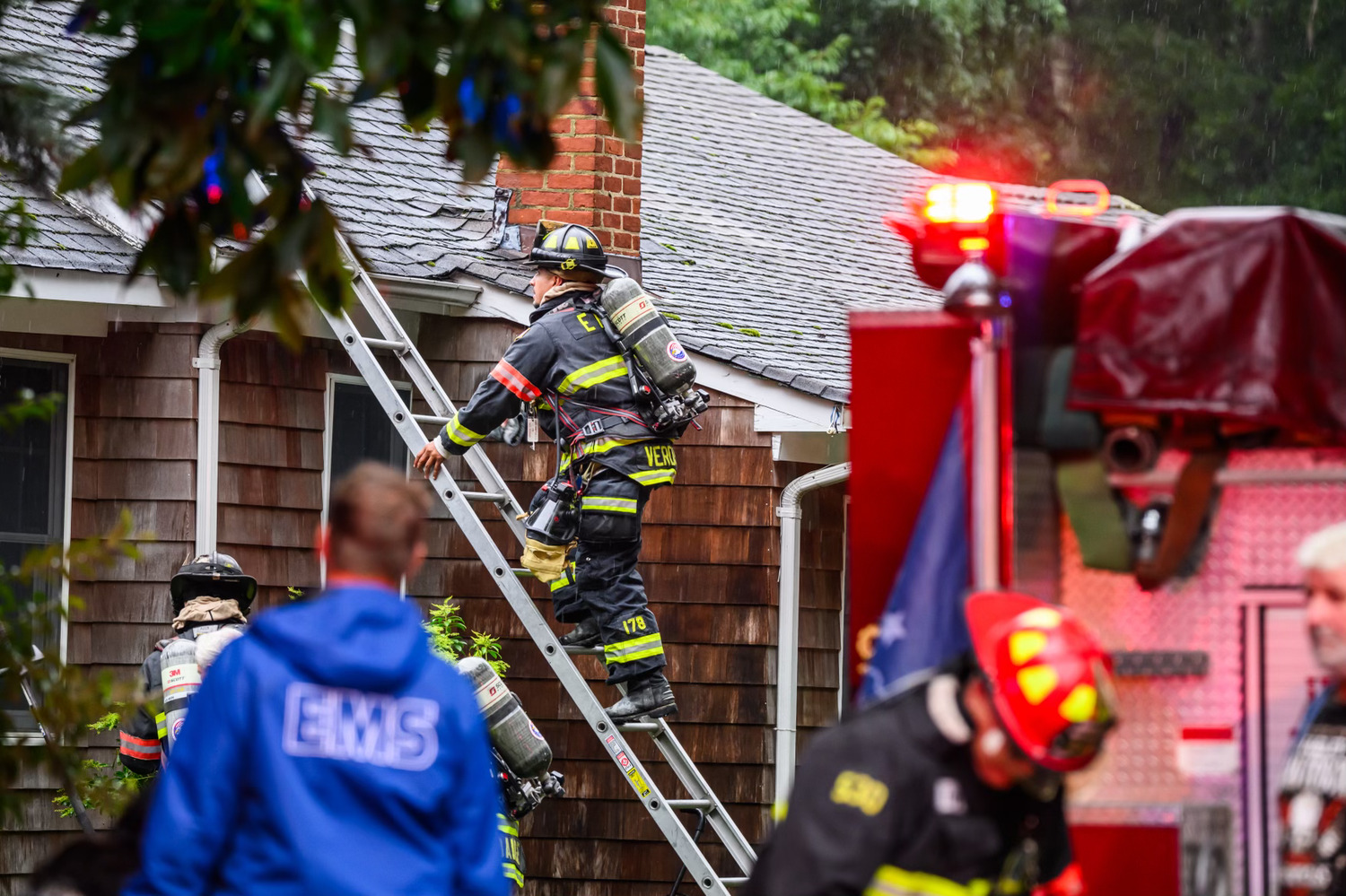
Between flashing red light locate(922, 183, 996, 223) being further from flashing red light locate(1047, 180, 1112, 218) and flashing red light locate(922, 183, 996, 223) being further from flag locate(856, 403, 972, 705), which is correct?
flag locate(856, 403, 972, 705)

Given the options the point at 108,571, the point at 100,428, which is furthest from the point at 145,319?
the point at 108,571

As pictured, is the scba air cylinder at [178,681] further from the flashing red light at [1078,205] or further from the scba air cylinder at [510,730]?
the flashing red light at [1078,205]

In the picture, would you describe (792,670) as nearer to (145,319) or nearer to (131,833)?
(145,319)

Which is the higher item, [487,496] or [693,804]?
[487,496]

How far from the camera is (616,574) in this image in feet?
26.4

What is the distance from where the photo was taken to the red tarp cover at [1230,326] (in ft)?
13.3

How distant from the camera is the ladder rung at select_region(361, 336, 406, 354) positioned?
8.30m

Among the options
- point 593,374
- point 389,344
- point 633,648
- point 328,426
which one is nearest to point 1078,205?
point 593,374

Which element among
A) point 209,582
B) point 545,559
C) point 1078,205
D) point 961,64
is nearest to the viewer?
Result: point 1078,205

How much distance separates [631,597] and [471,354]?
7.02 feet

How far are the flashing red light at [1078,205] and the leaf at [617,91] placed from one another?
58.6 inches

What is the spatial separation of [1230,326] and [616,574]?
4.30 meters

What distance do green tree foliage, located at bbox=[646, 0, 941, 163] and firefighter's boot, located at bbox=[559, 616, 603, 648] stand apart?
683 inches

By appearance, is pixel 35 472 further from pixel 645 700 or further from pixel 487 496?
pixel 645 700
